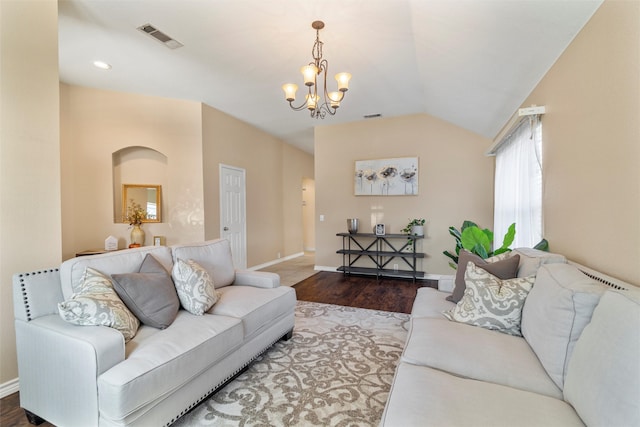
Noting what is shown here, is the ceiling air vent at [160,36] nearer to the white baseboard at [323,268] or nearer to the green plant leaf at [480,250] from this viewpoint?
the green plant leaf at [480,250]

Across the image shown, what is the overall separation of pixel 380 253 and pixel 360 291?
103 centimetres

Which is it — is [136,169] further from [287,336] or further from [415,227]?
[415,227]

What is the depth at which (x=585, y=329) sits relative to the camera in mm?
1100

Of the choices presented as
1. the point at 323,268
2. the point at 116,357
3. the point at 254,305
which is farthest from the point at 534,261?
the point at 323,268

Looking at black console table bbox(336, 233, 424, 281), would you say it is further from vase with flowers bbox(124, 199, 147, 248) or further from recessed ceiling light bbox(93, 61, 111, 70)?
→ recessed ceiling light bbox(93, 61, 111, 70)

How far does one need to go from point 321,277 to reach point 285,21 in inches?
155

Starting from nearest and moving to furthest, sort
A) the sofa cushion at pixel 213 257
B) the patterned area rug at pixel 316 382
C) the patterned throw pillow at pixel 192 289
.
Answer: the patterned area rug at pixel 316 382
the patterned throw pillow at pixel 192 289
the sofa cushion at pixel 213 257

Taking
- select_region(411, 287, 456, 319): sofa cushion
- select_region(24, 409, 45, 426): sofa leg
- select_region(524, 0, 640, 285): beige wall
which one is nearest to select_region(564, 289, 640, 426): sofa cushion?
select_region(524, 0, 640, 285): beige wall

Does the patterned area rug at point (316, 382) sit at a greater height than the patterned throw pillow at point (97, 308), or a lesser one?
lesser

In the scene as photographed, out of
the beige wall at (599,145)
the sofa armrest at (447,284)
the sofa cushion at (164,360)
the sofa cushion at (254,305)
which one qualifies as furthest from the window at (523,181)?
the sofa cushion at (164,360)

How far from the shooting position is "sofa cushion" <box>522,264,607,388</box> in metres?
1.17

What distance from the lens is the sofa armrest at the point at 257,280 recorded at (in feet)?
8.63

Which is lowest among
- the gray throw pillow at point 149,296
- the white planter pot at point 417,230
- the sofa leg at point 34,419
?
the sofa leg at point 34,419

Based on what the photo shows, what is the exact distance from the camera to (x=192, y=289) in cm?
199
